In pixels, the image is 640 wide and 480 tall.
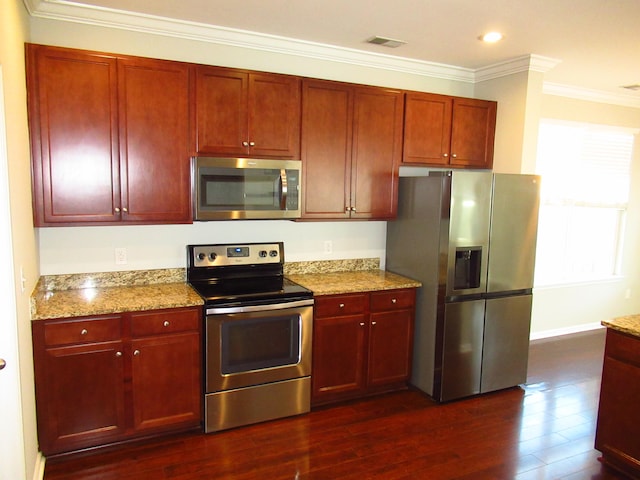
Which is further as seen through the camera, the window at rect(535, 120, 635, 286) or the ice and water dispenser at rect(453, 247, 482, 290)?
the window at rect(535, 120, 635, 286)

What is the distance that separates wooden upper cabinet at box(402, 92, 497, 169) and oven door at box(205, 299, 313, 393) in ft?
5.30

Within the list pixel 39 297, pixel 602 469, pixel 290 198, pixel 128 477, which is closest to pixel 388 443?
pixel 602 469

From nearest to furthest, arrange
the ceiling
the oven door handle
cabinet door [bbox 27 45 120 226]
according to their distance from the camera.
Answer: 1. cabinet door [bbox 27 45 120 226]
2. the ceiling
3. the oven door handle

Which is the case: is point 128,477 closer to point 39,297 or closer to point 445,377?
point 39,297

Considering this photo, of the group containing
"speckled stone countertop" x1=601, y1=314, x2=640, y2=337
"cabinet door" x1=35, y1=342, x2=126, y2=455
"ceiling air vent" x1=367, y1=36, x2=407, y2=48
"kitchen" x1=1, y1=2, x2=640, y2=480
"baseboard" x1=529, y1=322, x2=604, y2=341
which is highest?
"ceiling air vent" x1=367, y1=36, x2=407, y2=48

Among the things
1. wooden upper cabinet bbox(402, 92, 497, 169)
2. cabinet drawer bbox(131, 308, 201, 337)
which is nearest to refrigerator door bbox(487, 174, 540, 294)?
wooden upper cabinet bbox(402, 92, 497, 169)

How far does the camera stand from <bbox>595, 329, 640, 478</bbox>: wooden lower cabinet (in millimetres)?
2596

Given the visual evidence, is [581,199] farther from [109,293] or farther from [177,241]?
[109,293]

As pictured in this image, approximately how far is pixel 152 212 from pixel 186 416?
131cm

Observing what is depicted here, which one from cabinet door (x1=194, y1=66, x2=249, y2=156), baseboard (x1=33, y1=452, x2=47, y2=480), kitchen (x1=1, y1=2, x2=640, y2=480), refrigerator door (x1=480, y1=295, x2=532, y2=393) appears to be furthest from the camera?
refrigerator door (x1=480, y1=295, x2=532, y2=393)

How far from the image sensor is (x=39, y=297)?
8.98 feet

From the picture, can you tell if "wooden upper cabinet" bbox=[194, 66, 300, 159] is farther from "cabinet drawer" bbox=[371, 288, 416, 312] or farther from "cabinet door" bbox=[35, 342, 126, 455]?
"cabinet door" bbox=[35, 342, 126, 455]

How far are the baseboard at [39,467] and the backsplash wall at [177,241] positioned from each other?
1.10 meters

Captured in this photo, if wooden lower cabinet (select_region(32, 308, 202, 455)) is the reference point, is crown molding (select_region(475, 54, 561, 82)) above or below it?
above
